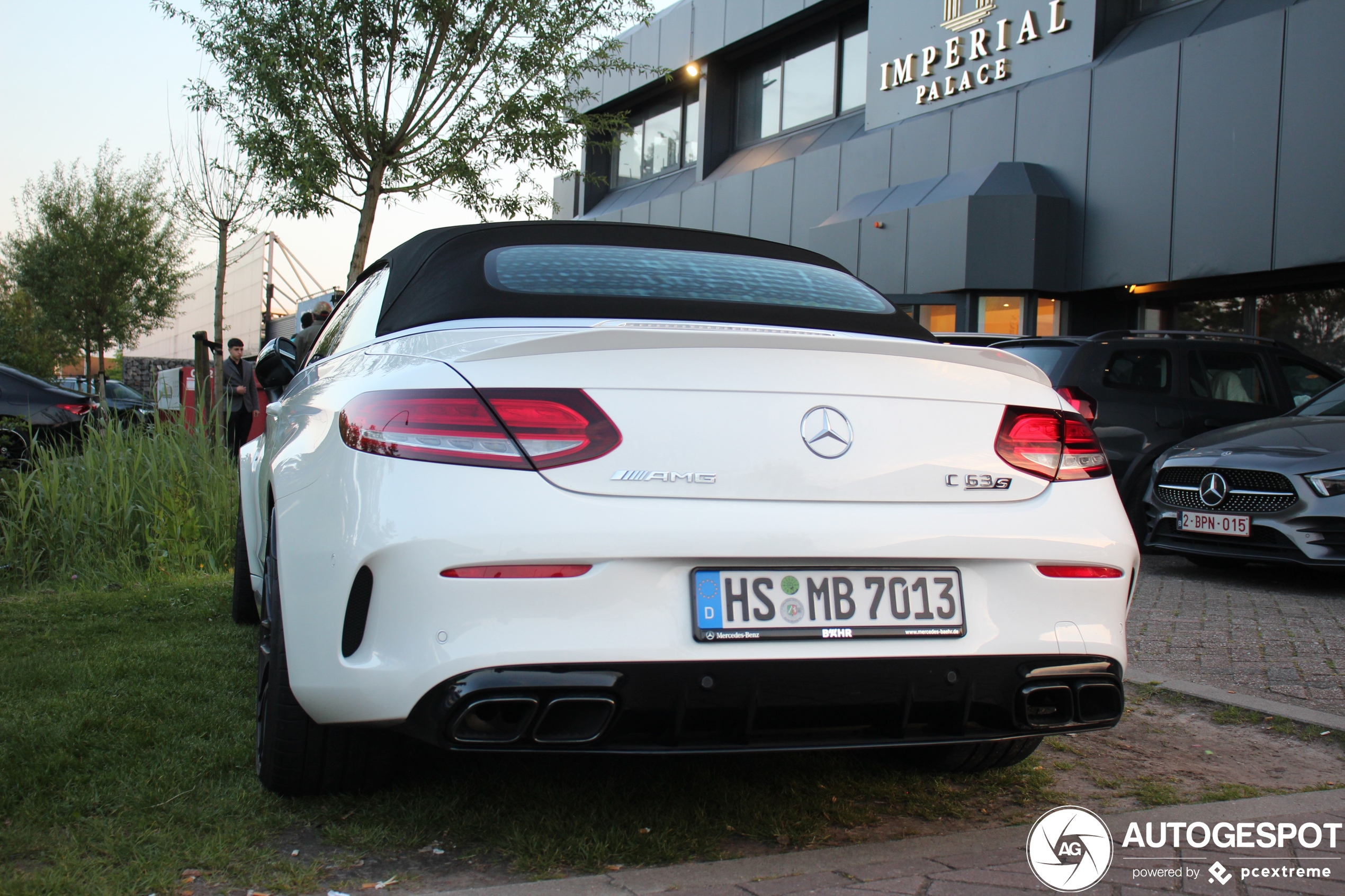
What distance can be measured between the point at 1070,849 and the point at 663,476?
1278mm

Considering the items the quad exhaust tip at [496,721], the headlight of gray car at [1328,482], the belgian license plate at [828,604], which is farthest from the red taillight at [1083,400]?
the quad exhaust tip at [496,721]

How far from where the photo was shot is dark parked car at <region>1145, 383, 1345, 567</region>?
6.40 m

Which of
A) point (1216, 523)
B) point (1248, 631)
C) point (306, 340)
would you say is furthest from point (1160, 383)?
point (306, 340)

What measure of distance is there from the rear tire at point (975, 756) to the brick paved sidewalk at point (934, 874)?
40 cm

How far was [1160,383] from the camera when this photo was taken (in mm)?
8578

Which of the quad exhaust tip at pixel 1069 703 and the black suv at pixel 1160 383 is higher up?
the black suv at pixel 1160 383

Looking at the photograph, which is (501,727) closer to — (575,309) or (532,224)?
(575,309)

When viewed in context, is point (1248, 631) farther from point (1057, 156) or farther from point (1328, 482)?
point (1057, 156)

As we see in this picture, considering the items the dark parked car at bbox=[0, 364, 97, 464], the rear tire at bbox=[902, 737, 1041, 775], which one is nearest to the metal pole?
the dark parked car at bbox=[0, 364, 97, 464]

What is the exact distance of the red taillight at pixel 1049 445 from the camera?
245 cm

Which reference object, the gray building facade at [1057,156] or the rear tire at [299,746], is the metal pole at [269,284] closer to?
the gray building facade at [1057,156]

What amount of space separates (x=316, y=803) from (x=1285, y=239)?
13.5 m

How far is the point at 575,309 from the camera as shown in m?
2.74

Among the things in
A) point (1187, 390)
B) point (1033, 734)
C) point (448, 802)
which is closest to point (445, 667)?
point (448, 802)
